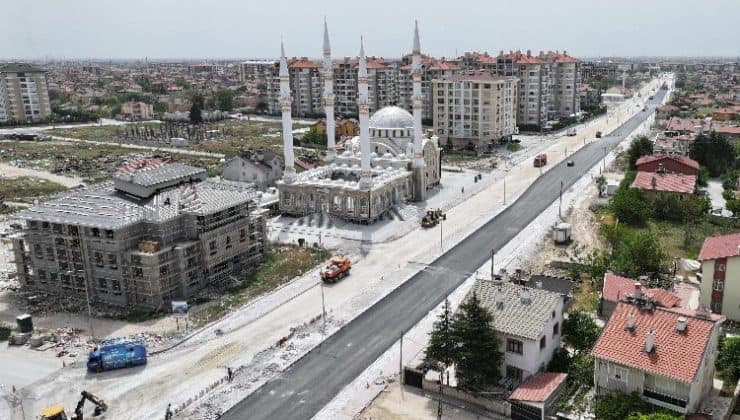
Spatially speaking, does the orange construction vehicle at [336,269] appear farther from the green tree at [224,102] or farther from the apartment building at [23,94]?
the apartment building at [23,94]

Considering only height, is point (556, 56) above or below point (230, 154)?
above

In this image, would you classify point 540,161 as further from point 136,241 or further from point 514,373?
point 514,373

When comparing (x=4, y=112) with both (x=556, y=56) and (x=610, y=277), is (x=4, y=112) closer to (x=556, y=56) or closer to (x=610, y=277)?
(x=556, y=56)

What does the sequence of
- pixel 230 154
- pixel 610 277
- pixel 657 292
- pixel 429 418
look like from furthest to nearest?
pixel 230 154, pixel 610 277, pixel 657 292, pixel 429 418

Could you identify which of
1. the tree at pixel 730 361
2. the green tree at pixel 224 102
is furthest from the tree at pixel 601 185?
the green tree at pixel 224 102

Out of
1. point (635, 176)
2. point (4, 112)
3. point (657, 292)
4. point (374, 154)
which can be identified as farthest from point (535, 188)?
point (4, 112)

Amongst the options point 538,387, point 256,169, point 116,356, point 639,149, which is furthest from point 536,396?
point 639,149
